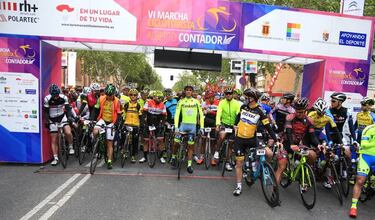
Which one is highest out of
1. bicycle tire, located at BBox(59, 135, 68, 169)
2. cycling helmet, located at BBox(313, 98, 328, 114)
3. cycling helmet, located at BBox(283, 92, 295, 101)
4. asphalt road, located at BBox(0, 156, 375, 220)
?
cycling helmet, located at BBox(283, 92, 295, 101)

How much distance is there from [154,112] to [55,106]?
2.49m

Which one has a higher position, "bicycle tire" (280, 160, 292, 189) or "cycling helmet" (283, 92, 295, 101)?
"cycling helmet" (283, 92, 295, 101)

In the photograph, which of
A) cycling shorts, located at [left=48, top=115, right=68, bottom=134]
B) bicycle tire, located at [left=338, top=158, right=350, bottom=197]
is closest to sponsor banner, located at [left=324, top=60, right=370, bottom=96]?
bicycle tire, located at [left=338, top=158, right=350, bottom=197]

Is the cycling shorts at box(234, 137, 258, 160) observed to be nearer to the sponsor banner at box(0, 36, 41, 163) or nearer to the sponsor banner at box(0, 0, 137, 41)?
the sponsor banner at box(0, 0, 137, 41)

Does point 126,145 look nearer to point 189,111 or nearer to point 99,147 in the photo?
point 99,147

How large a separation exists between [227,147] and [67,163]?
4123 millimetres

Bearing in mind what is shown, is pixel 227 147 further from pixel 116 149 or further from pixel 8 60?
pixel 8 60

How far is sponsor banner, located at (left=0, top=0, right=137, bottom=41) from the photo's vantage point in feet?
25.3

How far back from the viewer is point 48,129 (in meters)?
8.36

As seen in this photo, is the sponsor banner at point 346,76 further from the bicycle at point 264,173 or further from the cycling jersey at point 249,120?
the bicycle at point 264,173

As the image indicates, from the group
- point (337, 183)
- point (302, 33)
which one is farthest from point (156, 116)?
point (337, 183)

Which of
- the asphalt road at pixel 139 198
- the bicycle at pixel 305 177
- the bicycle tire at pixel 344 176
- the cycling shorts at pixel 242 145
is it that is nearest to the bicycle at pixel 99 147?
the asphalt road at pixel 139 198

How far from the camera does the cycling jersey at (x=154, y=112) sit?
869 centimetres

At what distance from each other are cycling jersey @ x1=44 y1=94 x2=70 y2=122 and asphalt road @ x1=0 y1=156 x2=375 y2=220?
1278 mm
